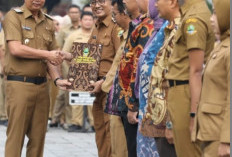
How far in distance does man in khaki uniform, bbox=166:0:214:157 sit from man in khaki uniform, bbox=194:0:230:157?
348 millimetres

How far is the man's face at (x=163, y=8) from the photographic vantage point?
646 cm

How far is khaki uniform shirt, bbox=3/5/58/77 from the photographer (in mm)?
8789

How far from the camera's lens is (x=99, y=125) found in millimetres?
9734

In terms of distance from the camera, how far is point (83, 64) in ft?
29.6

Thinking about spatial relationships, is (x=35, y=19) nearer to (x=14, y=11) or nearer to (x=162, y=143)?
(x=14, y=11)

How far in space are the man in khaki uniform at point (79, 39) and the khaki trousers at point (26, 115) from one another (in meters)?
6.02

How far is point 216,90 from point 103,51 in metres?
4.05

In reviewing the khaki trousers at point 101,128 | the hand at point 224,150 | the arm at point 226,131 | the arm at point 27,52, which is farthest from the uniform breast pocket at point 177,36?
the khaki trousers at point 101,128

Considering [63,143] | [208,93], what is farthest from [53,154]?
[208,93]

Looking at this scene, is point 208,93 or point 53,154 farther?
point 53,154

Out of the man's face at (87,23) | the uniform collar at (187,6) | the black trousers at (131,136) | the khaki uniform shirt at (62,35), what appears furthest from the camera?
the khaki uniform shirt at (62,35)

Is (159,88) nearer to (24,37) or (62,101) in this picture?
(24,37)

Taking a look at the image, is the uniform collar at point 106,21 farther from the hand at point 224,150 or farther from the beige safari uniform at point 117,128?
the hand at point 224,150

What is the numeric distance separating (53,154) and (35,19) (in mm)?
3318
